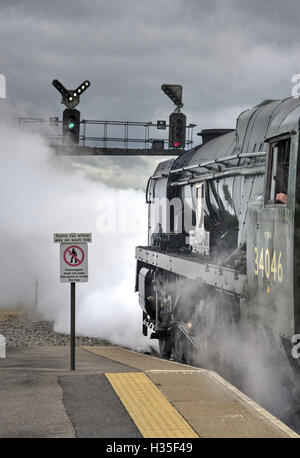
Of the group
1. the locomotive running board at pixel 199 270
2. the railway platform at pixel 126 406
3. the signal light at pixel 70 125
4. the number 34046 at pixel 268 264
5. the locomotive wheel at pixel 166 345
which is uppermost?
the signal light at pixel 70 125

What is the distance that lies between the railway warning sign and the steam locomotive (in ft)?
6.85

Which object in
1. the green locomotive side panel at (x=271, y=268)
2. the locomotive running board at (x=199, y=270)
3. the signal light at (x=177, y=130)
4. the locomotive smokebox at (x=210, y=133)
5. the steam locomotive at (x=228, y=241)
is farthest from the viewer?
the signal light at (x=177, y=130)

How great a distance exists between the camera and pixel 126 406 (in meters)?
8.45

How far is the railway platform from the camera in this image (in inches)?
296

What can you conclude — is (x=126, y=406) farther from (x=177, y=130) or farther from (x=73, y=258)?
(x=177, y=130)

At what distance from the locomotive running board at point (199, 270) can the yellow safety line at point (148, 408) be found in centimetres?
182

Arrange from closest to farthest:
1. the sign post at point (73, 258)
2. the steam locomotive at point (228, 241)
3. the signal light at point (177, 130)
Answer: the steam locomotive at point (228, 241) → the sign post at point (73, 258) → the signal light at point (177, 130)

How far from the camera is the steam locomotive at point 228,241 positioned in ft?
26.9

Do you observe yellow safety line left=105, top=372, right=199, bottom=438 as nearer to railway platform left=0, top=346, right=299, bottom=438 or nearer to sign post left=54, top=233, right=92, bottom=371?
railway platform left=0, top=346, right=299, bottom=438

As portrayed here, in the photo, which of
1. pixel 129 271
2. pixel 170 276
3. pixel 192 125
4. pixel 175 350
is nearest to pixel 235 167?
pixel 170 276

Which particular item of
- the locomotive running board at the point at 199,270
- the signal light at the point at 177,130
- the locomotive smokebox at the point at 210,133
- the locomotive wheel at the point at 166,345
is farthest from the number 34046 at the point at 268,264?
the signal light at the point at 177,130

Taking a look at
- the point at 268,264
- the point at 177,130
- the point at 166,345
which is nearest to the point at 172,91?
the point at 177,130

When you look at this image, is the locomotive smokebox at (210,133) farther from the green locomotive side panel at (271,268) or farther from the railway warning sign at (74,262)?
the green locomotive side panel at (271,268)
